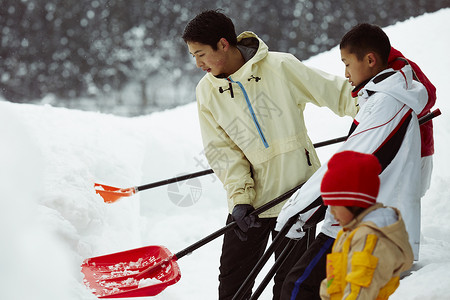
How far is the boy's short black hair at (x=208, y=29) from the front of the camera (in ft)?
6.23

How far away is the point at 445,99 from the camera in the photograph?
5.25 m

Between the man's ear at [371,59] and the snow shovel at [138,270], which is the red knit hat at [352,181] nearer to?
the man's ear at [371,59]

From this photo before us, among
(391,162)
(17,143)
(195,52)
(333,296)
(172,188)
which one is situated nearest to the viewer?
(333,296)

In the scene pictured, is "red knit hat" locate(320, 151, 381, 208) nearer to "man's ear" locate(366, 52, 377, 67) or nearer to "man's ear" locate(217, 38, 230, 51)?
"man's ear" locate(366, 52, 377, 67)

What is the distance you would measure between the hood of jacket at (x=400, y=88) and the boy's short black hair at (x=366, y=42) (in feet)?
0.29

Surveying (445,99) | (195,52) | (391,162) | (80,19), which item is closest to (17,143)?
(195,52)

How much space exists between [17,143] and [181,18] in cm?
686

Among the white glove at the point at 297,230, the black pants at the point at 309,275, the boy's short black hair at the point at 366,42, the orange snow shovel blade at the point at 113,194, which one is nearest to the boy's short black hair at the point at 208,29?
the boy's short black hair at the point at 366,42

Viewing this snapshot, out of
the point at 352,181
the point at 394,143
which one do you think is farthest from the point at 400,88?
the point at 352,181

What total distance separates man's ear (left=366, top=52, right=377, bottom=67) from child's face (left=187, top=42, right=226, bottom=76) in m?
0.62

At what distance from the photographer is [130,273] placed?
2.15 m

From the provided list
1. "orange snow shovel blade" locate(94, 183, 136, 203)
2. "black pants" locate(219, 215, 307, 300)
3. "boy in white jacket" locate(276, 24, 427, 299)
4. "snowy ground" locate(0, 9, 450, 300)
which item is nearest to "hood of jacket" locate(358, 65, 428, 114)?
"boy in white jacket" locate(276, 24, 427, 299)

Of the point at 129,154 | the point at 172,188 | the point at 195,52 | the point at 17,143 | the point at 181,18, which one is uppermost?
the point at 181,18

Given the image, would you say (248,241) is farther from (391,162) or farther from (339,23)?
(339,23)
